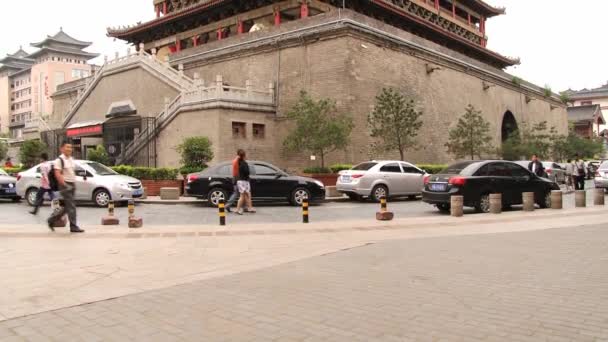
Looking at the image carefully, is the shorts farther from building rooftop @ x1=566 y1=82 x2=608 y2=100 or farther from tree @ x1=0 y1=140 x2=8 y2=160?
building rooftop @ x1=566 y1=82 x2=608 y2=100

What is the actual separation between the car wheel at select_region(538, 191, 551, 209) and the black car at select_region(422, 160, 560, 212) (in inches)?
1.9

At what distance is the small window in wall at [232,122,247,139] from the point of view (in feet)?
83.9

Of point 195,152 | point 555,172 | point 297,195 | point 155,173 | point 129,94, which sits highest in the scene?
point 129,94

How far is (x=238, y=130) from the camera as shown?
25.8 m

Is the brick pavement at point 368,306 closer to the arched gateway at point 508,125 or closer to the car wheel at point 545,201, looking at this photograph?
the car wheel at point 545,201

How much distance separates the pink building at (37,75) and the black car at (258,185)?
222ft

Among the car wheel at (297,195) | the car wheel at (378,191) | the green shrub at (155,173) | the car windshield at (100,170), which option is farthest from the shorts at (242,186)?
the green shrub at (155,173)

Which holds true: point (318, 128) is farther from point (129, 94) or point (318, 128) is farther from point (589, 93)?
point (589, 93)

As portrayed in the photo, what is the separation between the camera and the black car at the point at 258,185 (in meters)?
Result: 16.0

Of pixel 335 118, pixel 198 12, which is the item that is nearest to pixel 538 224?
pixel 335 118

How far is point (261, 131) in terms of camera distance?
27.2m

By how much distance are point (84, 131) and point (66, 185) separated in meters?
22.5

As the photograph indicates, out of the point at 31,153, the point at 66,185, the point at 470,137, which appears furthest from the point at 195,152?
the point at 470,137

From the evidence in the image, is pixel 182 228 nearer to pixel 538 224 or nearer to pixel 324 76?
pixel 538 224
